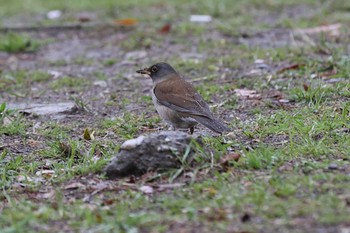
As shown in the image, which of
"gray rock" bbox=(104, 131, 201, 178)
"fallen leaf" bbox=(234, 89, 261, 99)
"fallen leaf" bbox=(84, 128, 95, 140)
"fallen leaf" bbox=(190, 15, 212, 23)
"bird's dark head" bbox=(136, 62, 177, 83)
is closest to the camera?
"gray rock" bbox=(104, 131, 201, 178)

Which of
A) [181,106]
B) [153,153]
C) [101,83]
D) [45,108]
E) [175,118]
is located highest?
[153,153]

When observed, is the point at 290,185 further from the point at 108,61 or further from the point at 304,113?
the point at 108,61

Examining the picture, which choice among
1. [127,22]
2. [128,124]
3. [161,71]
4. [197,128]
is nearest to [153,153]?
[128,124]

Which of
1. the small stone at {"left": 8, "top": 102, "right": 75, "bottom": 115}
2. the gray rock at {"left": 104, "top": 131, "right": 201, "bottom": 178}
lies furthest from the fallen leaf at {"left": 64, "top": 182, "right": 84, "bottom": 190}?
the small stone at {"left": 8, "top": 102, "right": 75, "bottom": 115}

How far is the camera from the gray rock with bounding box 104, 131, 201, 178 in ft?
18.6

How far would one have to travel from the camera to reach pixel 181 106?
7195 millimetres

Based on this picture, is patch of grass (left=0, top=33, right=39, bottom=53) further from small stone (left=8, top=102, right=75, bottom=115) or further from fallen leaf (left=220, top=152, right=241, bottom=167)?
fallen leaf (left=220, top=152, right=241, bottom=167)

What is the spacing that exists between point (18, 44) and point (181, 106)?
5.26 m

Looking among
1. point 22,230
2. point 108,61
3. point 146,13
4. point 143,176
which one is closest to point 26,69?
point 108,61

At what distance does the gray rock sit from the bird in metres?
1.02

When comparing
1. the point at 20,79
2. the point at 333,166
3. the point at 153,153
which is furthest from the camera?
the point at 20,79

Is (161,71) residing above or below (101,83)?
above

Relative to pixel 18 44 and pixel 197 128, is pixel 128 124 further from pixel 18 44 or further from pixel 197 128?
pixel 18 44

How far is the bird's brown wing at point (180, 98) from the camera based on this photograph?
7086 mm
